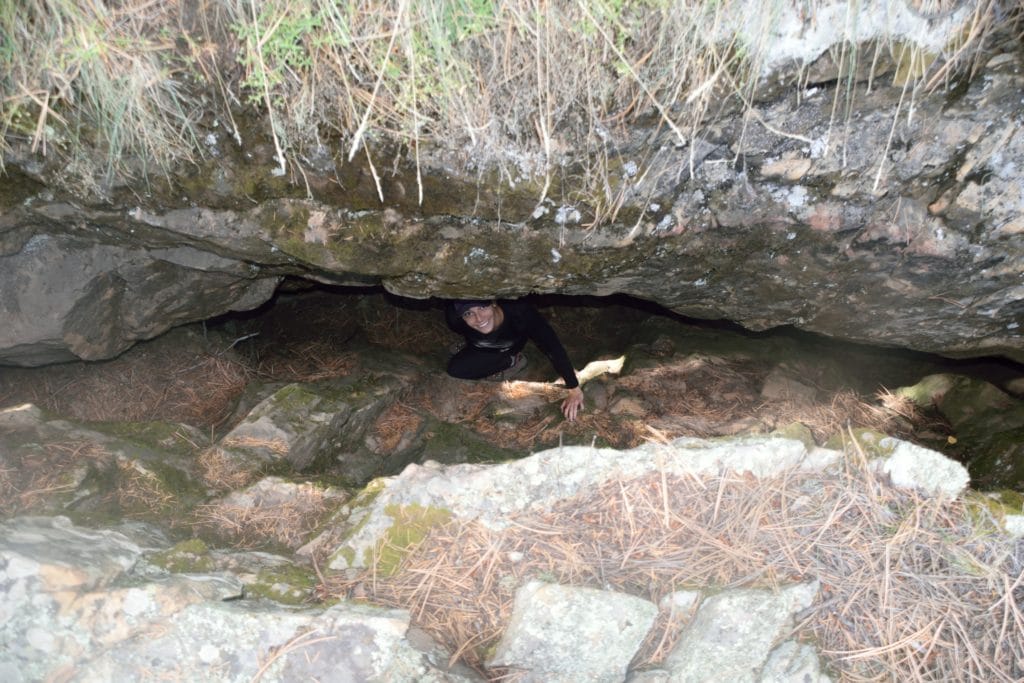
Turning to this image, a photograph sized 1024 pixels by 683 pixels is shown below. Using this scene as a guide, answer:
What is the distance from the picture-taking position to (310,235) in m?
2.83

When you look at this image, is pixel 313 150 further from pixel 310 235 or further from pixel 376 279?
pixel 376 279

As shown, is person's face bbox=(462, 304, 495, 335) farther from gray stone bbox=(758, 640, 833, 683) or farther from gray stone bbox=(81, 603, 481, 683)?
gray stone bbox=(758, 640, 833, 683)

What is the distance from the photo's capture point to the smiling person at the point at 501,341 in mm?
4316

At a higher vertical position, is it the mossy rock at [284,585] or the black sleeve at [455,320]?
the mossy rock at [284,585]

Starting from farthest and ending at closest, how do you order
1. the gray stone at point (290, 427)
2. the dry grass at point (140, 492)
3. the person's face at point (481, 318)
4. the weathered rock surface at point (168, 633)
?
1. the person's face at point (481, 318)
2. the gray stone at point (290, 427)
3. the dry grass at point (140, 492)
4. the weathered rock surface at point (168, 633)

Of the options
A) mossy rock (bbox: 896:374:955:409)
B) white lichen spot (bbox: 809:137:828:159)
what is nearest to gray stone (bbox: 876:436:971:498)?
white lichen spot (bbox: 809:137:828:159)

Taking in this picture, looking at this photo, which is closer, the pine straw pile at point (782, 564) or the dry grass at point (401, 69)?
the pine straw pile at point (782, 564)

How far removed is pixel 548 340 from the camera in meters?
4.42

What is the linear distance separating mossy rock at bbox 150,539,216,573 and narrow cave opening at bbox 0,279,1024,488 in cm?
136

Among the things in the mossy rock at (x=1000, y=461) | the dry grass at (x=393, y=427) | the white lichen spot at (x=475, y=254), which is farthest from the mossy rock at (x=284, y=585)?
the mossy rock at (x=1000, y=461)

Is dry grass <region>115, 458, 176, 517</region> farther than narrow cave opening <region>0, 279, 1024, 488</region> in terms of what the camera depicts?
No

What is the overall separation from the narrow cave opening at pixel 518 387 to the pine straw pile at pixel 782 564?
106 centimetres

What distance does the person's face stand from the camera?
4242mm

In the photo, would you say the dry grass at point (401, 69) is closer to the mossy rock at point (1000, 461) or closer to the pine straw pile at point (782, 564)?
the pine straw pile at point (782, 564)
